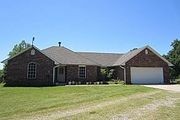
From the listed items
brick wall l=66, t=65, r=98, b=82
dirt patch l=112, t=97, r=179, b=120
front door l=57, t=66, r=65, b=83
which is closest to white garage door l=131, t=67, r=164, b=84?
brick wall l=66, t=65, r=98, b=82

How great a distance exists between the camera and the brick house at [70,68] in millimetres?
28422

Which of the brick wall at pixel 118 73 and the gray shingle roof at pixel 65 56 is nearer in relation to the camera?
the gray shingle roof at pixel 65 56

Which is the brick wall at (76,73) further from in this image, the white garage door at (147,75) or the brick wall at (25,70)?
the white garage door at (147,75)

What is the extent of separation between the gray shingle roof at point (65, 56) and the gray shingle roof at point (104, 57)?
388 centimetres

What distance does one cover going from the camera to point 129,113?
1091 cm

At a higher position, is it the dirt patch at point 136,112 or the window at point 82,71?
the window at point 82,71

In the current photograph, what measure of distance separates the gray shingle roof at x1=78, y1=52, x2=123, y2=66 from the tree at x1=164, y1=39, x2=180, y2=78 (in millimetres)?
12680

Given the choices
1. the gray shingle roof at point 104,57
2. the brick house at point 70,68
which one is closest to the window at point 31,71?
the brick house at point 70,68

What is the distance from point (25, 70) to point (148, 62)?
16.8 metres

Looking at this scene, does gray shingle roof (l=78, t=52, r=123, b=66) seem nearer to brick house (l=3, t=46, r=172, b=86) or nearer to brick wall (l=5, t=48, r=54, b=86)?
brick house (l=3, t=46, r=172, b=86)

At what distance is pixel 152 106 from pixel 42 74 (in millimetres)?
18434

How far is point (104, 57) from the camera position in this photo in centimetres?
3956

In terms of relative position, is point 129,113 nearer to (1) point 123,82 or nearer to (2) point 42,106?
(2) point 42,106

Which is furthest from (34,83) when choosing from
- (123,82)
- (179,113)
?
(179,113)
